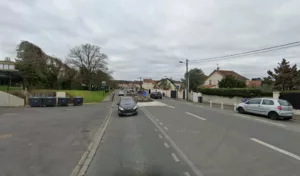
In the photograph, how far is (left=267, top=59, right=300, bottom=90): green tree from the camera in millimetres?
40312

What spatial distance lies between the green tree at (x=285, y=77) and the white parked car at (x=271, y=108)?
78.0 feet

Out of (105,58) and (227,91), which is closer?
(227,91)

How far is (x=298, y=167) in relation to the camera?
5848 mm

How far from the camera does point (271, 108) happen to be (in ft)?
57.1

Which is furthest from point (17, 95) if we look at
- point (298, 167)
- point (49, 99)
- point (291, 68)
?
point (291, 68)

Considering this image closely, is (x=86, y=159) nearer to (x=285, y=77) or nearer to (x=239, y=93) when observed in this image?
(x=239, y=93)

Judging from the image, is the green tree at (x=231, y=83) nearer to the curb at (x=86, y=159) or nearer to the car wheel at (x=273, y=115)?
the car wheel at (x=273, y=115)

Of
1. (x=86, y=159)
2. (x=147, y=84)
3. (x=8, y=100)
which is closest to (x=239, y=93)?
(x=86, y=159)

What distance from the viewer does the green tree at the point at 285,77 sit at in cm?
4031

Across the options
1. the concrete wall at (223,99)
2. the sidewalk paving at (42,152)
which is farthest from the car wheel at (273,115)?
the sidewalk paving at (42,152)

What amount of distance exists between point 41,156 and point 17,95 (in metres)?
28.0

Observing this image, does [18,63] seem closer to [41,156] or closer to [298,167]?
[41,156]

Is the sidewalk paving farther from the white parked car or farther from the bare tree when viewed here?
the bare tree

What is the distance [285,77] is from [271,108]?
27.4m
